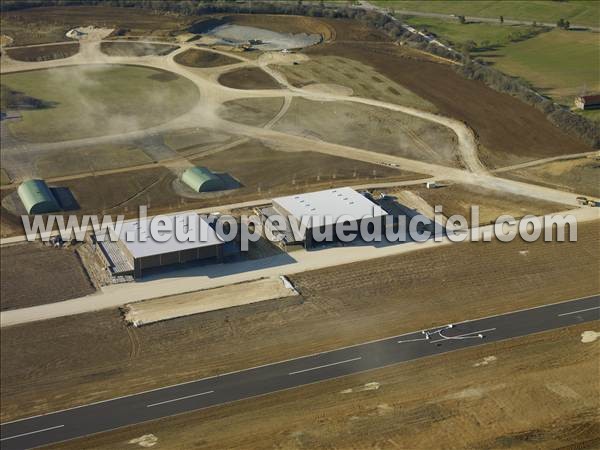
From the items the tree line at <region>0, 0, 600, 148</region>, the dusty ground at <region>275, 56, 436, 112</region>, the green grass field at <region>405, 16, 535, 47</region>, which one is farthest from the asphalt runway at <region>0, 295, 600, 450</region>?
the green grass field at <region>405, 16, 535, 47</region>

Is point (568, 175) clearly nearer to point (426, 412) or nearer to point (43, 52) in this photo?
point (426, 412)

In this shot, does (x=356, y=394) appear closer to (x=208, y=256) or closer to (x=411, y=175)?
(x=208, y=256)

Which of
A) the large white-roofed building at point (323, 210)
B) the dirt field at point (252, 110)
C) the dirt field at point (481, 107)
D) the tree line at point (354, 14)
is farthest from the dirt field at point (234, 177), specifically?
the tree line at point (354, 14)

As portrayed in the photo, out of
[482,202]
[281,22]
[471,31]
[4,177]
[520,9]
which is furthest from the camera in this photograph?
[520,9]

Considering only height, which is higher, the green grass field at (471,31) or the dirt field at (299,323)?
the green grass field at (471,31)

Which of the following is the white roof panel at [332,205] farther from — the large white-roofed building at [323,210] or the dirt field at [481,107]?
the dirt field at [481,107]

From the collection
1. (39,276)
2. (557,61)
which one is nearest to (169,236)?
(39,276)
